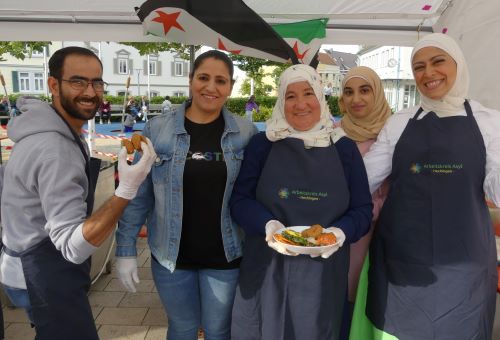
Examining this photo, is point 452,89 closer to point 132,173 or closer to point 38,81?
point 132,173

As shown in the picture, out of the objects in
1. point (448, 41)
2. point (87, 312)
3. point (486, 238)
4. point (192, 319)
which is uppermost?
point (448, 41)

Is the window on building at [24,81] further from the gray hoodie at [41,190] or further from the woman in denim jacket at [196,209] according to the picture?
the gray hoodie at [41,190]

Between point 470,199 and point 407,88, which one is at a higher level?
point 407,88

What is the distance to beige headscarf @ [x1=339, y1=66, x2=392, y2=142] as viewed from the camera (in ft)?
7.79

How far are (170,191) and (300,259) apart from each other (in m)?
0.72

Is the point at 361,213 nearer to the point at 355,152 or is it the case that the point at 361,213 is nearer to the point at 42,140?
the point at 355,152

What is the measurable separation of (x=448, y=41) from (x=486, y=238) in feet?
3.09

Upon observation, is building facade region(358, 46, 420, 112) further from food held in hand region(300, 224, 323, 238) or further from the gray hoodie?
the gray hoodie

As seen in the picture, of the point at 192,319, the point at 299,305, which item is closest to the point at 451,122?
the point at 299,305

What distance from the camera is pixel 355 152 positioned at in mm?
1894

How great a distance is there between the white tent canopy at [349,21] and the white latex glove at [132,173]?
2185 mm

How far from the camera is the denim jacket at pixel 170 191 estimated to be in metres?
1.98

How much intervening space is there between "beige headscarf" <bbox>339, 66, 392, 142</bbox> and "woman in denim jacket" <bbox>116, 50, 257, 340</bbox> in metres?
0.72

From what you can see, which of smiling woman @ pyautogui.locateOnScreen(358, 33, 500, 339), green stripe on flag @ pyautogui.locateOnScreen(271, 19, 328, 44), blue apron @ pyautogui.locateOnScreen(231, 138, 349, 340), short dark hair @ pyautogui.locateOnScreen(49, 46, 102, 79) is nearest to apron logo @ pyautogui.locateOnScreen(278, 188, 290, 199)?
blue apron @ pyautogui.locateOnScreen(231, 138, 349, 340)
